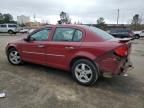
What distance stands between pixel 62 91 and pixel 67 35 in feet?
5.51

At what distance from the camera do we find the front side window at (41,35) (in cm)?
622

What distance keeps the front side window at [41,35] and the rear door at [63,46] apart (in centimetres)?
34

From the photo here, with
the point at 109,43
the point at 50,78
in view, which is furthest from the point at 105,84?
the point at 50,78

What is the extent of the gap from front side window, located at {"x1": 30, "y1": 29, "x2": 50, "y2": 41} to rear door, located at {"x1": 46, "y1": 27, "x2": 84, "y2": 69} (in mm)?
343

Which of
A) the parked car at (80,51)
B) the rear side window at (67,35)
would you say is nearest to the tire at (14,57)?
the parked car at (80,51)

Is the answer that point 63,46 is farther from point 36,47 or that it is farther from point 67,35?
point 36,47

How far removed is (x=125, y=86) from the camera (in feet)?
17.6

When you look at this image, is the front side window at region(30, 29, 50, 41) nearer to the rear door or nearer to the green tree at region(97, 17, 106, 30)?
the rear door

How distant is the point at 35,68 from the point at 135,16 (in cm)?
7662

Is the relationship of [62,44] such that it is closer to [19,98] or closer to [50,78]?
[50,78]

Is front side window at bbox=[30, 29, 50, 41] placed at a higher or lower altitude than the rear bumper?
higher

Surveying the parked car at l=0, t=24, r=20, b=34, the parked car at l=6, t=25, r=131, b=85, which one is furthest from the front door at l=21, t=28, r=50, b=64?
the parked car at l=0, t=24, r=20, b=34

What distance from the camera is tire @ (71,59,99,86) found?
202 inches

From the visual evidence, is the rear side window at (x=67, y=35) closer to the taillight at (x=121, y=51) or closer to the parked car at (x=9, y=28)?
the taillight at (x=121, y=51)
